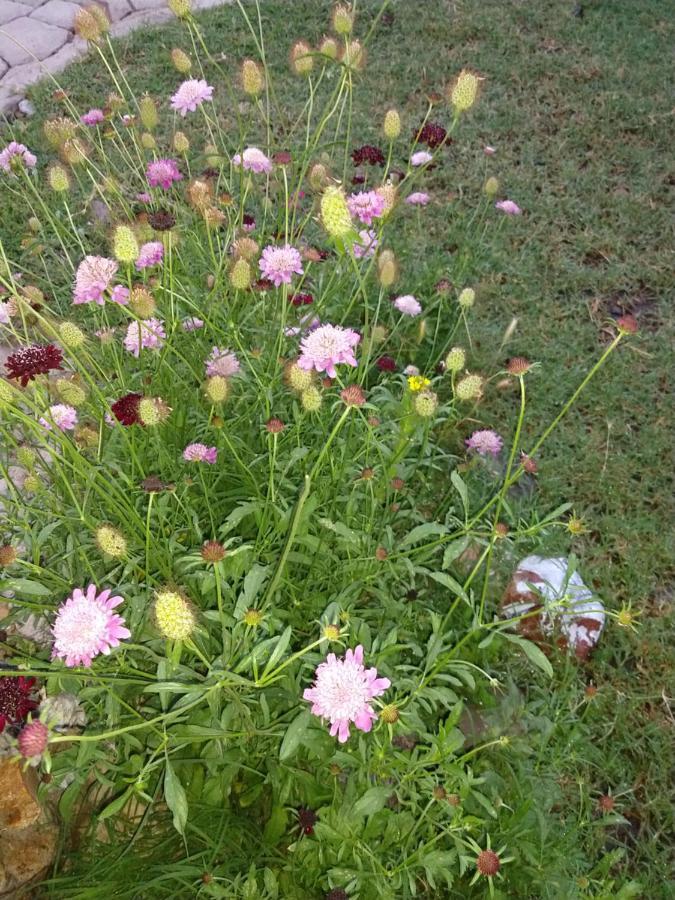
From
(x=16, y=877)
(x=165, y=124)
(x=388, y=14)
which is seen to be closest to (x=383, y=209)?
(x=16, y=877)

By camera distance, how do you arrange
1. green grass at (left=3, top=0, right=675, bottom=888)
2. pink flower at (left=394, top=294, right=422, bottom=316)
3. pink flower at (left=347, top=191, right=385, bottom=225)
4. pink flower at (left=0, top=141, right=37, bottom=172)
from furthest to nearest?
pink flower at (left=394, top=294, right=422, bottom=316)
pink flower at (left=0, top=141, right=37, bottom=172)
green grass at (left=3, top=0, right=675, bottom=888)
pink flower at (left=347, top=191, right=385, bottom=225)

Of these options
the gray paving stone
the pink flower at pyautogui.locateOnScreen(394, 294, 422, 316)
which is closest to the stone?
the gray paving stone

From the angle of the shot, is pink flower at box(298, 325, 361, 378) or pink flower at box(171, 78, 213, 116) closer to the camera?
pink flower at box(298, 325, 361, 378)

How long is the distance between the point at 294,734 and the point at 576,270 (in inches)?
103

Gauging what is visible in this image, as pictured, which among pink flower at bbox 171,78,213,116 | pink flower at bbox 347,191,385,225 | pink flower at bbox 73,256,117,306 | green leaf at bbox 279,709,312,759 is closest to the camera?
green leaf at bbox 279,709,312,759

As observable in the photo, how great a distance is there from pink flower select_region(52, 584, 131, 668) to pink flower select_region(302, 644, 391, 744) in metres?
0.34

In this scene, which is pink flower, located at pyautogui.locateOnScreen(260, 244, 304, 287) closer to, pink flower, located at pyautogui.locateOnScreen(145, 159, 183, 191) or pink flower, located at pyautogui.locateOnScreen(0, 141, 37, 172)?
pink flower, located at pyautogui.locateOnScreen(145, 159, 183, 191)

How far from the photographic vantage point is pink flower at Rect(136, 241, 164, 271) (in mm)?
1768

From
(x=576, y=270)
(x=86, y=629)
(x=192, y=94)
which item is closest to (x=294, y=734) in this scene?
(x=86, y=629)

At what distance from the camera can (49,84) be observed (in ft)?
13.8

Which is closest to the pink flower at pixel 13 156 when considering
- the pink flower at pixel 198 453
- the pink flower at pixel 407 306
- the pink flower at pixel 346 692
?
the pink flower at pixel 198 453

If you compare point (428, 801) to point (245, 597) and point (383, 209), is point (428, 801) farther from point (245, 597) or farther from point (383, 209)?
point (383, 209)

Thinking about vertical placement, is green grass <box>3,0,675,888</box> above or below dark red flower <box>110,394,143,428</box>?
below

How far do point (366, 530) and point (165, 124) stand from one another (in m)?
3.25
